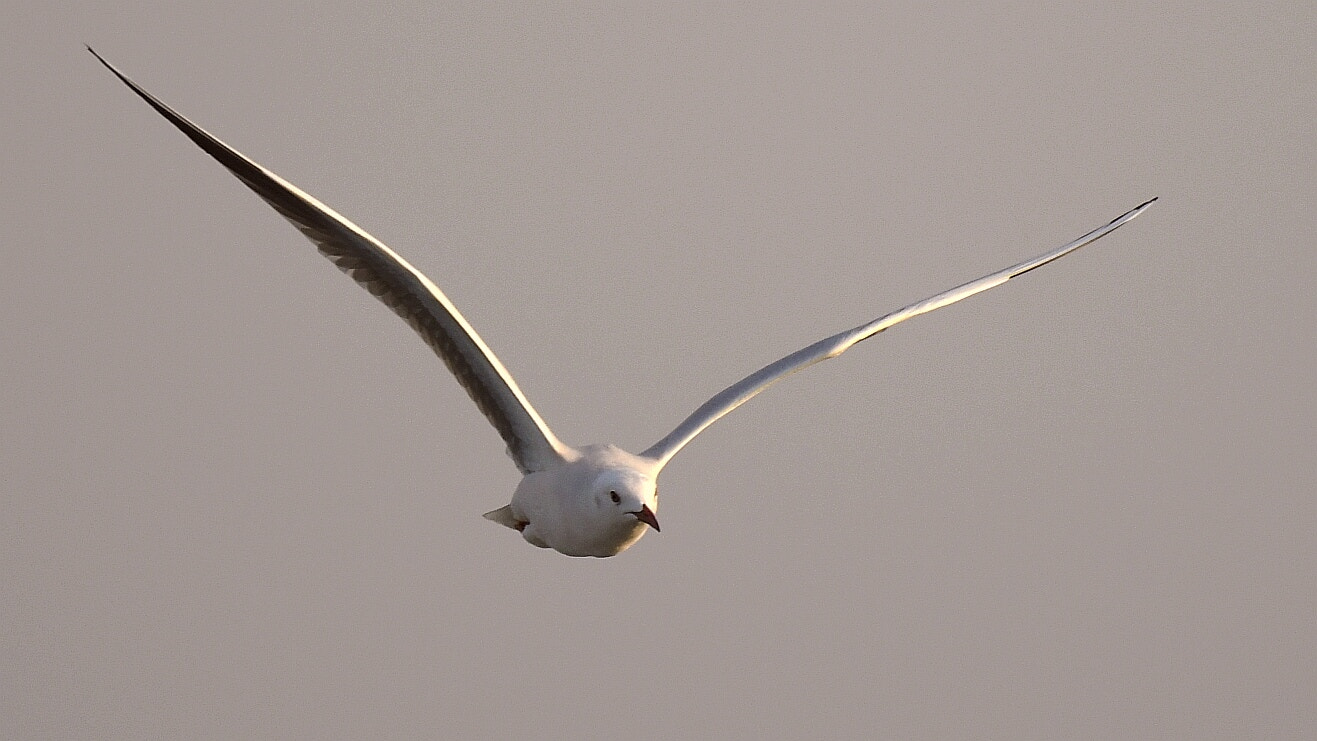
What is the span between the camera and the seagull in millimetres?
6918

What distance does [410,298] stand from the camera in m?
7.36

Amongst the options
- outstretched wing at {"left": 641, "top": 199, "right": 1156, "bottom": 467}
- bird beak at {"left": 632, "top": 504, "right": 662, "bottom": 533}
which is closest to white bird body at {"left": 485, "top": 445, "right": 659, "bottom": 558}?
bird beak at {"left": 632, "top": 504, "right": 662, "bottom": 533}

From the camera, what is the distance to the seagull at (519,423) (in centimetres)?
692

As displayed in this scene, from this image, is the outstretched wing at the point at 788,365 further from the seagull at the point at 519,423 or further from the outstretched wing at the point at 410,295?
the outstretched wing at the point at 410,295

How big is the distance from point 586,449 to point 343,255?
1.44 meters

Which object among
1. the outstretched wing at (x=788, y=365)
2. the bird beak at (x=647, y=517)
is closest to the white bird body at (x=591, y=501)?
the bird beak at (x=647, y=517)

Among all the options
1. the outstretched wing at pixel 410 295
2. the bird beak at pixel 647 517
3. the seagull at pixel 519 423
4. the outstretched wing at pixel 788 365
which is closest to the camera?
the outstretched wing at pixel 410 295

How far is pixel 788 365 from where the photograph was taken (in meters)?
8.37

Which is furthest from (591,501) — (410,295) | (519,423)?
(410,295)

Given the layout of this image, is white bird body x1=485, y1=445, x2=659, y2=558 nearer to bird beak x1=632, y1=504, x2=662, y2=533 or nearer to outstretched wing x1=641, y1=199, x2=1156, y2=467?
bird beak x1=632, y1=504, x2=662, y2=533

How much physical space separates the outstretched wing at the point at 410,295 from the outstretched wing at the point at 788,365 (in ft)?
2.05

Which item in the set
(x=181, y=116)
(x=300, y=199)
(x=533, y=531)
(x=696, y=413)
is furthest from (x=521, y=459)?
(x=181, y=116)

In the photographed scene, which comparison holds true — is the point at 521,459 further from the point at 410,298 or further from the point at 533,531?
the point at 410,298

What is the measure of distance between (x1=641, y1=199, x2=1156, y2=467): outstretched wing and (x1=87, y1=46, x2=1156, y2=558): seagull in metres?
0.01
